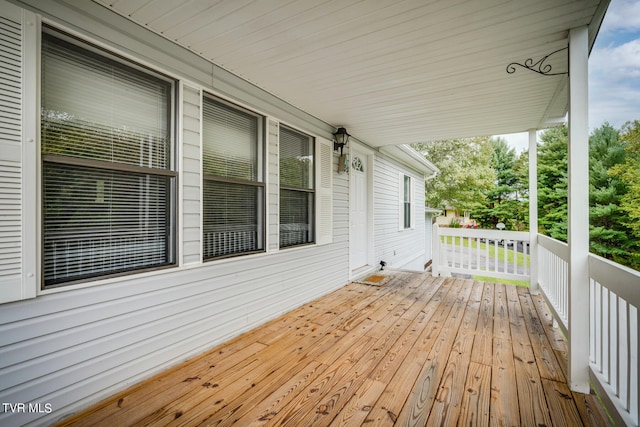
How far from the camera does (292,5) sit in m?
1.85

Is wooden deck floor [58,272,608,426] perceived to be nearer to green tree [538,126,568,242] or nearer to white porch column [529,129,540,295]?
white porch column [529,129,540,295]

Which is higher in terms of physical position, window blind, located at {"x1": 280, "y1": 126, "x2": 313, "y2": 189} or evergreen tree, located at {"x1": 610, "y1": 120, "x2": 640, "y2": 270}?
window blind, located at {"x1": 280, "y1": 126, "x2": 313, "y2": 189}

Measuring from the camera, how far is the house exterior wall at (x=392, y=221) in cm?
618

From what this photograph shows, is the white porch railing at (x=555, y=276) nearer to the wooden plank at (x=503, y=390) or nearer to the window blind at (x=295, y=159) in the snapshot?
the wooden plank at (x=503, y=390)

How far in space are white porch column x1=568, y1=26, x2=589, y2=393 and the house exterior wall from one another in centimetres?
397

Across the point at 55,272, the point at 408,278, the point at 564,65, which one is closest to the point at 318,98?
the point at 564,65

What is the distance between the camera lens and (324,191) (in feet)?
14.0

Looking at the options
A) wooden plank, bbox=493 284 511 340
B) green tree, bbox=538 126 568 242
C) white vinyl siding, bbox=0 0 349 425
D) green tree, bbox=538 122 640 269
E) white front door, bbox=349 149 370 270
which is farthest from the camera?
green tree, bbox=538 126 568 242

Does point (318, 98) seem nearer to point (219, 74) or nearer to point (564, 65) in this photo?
point (219, 74)

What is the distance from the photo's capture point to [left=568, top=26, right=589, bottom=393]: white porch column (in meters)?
2.02

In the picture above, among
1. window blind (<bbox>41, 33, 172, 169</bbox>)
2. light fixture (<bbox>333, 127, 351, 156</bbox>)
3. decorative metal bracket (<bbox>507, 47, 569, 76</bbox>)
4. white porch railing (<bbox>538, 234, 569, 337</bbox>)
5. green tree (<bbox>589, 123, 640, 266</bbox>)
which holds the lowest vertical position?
white porch railing (<bbox>538, 234, 569, 337</bbox>)

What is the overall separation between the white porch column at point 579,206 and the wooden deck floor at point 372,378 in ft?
0.75

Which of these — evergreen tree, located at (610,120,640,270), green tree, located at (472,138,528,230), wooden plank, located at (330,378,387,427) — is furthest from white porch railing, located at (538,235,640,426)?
green tree, located at (472,138,528,230)

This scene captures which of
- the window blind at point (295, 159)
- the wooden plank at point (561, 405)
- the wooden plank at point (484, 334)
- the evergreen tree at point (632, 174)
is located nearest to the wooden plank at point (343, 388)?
the wooden plank at point (484, 334)
